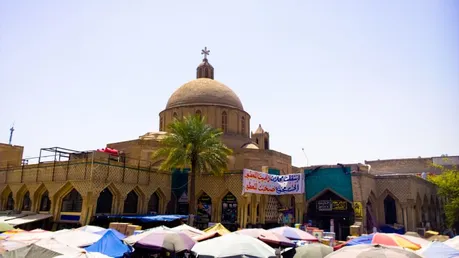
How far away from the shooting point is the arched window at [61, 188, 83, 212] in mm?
24625

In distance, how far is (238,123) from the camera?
127 ft

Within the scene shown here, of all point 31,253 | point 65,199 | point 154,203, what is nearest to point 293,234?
point 31,253

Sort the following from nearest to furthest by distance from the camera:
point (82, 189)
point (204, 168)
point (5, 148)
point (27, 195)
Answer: point (82, 189) < point (204, 168) < point (27, 195) < point (5, 148)

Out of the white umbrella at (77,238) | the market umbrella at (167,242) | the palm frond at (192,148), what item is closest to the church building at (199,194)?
the palm frond at (192,148)

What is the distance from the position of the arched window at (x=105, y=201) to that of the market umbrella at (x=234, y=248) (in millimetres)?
15383

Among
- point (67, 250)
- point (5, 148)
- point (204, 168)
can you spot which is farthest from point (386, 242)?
point (5, 148)

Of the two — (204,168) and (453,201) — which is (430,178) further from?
(204,168)

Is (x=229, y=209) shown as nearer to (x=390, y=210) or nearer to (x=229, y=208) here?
(x=229, y=208)

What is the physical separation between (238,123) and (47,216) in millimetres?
20048

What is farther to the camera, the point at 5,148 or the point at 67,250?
the point at 5,148

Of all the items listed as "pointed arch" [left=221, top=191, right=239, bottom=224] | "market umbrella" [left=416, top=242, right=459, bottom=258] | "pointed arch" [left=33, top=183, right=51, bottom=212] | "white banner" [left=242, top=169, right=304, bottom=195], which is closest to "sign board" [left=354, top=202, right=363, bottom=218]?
"white banner" [left=242, top=169, right=304, bottom=195]

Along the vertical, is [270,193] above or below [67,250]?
above

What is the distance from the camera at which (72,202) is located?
82.4 feet

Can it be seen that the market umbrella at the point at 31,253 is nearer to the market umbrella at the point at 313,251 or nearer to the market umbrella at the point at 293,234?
the market umbrella at the point at 313,251
